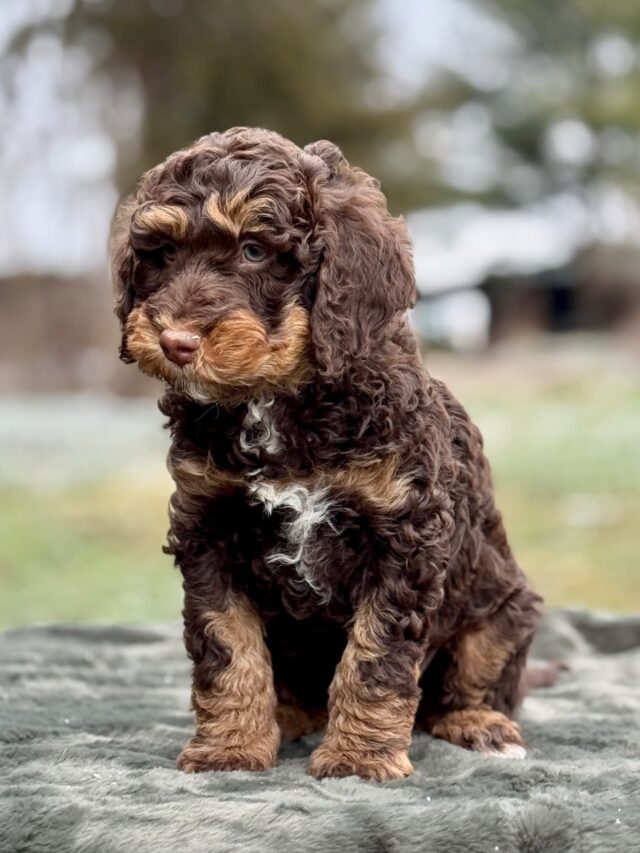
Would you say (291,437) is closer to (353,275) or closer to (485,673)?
(353,275)

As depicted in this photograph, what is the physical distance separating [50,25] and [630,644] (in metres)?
8.82

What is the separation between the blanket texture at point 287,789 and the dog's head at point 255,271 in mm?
1196

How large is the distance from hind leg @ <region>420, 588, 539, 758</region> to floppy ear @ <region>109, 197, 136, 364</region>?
1.65 m

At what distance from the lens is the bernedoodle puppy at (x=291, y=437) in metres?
3.37

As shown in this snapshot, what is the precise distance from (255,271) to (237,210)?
0.18m

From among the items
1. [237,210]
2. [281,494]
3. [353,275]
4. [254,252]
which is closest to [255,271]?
[254,252]

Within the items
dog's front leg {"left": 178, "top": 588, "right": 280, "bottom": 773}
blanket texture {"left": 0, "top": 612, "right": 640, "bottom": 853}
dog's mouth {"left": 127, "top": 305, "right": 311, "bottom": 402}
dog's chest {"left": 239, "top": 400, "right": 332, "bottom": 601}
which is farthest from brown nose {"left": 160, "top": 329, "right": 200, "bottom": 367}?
blanket texture {"left": 0, "top": 612, "right": 640, "bottom": 853}

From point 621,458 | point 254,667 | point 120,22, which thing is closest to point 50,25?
point 120,22

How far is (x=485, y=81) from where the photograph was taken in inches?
786

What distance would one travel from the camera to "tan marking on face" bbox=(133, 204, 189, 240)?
11.1 feet

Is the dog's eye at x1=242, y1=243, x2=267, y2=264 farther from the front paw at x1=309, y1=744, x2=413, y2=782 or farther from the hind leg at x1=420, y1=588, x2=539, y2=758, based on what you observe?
the hind leg at x1=420, y1=588, x2=539, y2=758

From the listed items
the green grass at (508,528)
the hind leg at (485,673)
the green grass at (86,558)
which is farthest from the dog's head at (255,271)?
the green grass at (508,528)

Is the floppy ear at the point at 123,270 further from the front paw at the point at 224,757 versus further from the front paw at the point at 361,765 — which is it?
the front paw at the point at 361,765

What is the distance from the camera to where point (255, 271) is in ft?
11.1
